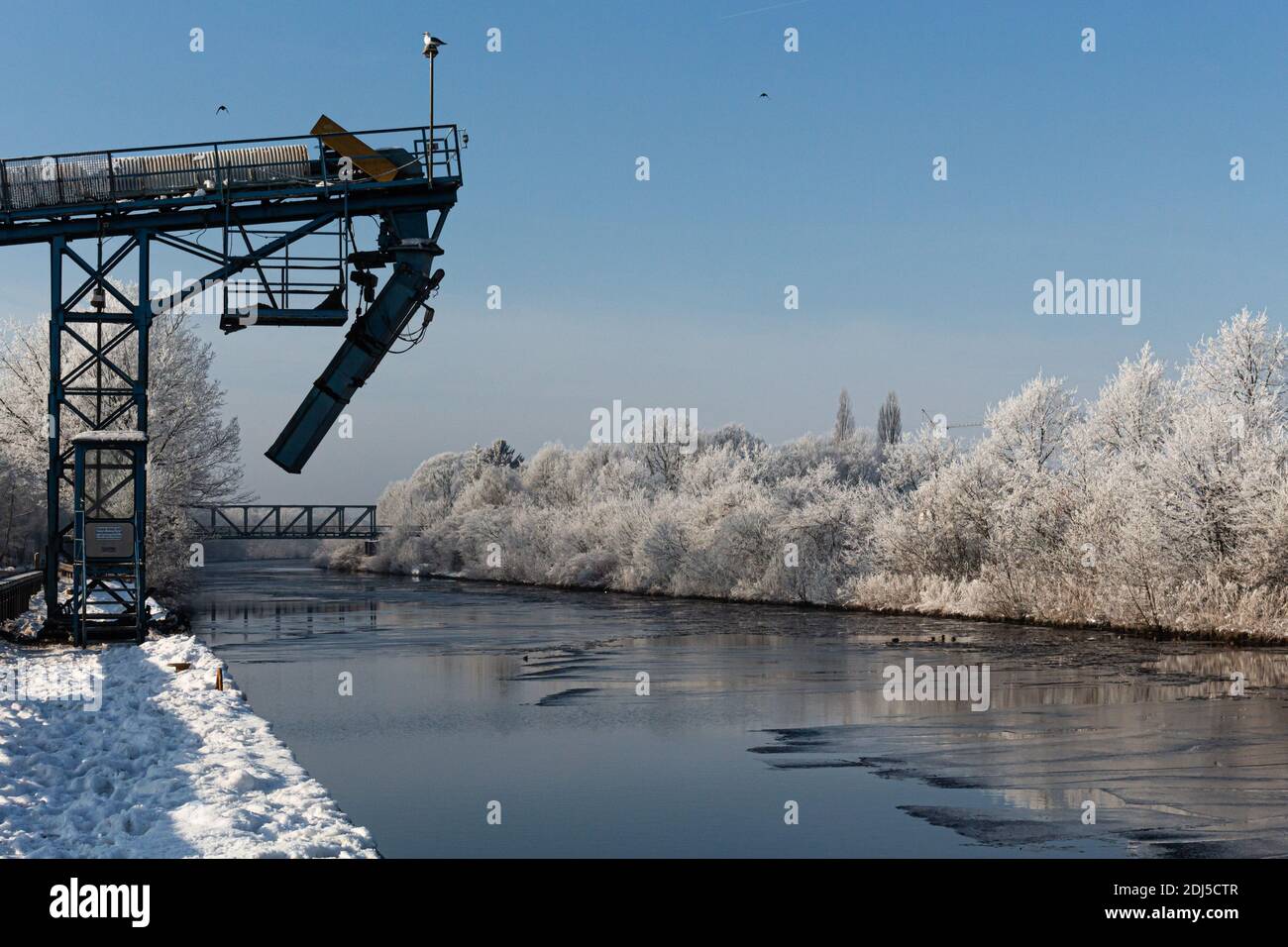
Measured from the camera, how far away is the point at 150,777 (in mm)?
13664

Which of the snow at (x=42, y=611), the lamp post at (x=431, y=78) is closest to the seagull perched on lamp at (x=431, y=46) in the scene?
the lamp post at (x=431, y=78)

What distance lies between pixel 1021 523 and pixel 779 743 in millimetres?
27653

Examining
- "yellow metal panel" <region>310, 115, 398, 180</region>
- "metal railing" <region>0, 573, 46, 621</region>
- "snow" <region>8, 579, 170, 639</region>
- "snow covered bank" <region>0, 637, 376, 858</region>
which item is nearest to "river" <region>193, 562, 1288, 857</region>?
"snow covered bank" <region>0, 637, 376, 858</region>

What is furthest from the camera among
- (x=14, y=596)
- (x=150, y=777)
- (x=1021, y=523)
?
(x=1021, y=523)

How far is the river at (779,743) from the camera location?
508 inches

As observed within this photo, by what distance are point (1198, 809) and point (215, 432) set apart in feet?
151

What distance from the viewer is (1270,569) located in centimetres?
3406

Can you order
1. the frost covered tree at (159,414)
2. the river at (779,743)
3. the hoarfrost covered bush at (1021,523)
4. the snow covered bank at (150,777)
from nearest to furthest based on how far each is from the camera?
the snow covered bank at (150,777) → the river at (779,743) → the hoarfrost covered bush at (1021,523) → the frost covered tree at (159,414)

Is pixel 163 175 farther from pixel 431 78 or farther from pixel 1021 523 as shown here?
pixel 1021 523

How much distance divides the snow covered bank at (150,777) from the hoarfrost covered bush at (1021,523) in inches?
1035

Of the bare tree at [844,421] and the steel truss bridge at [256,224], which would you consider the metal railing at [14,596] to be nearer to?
the steel truss bridge at [256,224]

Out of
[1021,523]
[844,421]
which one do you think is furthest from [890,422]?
[1021,523]

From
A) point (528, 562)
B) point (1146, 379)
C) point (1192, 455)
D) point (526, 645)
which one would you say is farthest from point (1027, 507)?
point (528, 562)
